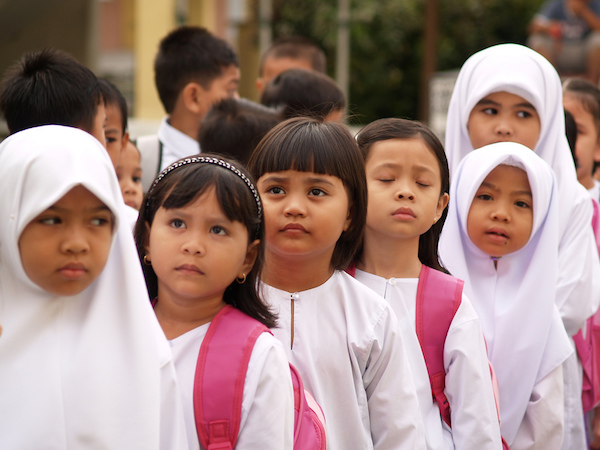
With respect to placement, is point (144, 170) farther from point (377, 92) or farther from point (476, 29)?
point (476, 29)

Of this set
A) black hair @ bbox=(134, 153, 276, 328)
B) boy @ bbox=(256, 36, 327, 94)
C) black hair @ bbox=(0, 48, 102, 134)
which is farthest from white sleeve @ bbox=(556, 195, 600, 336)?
boy @ bbox=(256, 36, 327, 94)

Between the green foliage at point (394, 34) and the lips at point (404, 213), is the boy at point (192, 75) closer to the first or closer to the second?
the lips at point (404, 213)

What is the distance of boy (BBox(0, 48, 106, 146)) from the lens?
312cm

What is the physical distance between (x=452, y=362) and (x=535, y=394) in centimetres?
68

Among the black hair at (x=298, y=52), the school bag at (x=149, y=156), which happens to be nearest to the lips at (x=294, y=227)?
the school bag at (x=149, y=156)

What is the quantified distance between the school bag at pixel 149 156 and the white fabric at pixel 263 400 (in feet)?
7.20

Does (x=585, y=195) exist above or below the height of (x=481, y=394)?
above

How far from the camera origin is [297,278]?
2846 mm

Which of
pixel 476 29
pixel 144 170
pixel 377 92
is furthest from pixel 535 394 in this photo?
pixel 476 29

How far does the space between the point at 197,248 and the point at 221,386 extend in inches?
15.4

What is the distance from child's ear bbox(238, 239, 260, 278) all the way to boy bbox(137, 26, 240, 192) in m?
2.26

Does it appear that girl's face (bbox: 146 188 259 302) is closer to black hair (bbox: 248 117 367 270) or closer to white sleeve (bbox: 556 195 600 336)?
black hair (bbox: 248 117 367 270)

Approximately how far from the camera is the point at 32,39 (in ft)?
36.2

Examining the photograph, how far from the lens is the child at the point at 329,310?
8.99 feet
